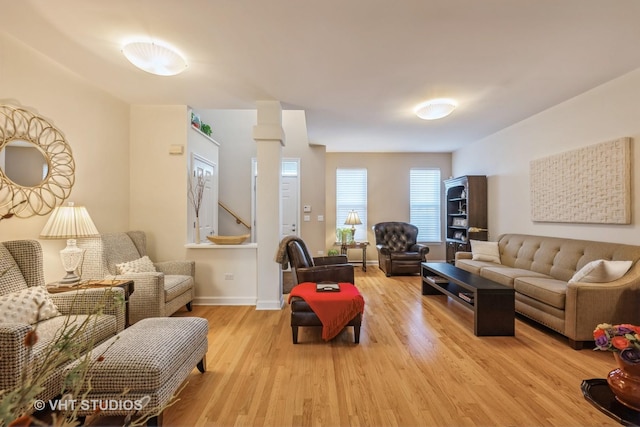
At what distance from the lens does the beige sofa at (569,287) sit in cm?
255

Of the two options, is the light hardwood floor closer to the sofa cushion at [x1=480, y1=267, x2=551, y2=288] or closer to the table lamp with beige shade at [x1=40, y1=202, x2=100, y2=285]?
the sofa cushion at [x1=480, y1=267, x2=551, y2=288]

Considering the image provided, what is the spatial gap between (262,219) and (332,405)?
225cm

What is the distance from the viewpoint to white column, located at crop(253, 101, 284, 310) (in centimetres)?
362

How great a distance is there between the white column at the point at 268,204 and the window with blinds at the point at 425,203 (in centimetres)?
394

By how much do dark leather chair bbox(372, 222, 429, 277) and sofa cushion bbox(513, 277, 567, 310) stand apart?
2.27 m

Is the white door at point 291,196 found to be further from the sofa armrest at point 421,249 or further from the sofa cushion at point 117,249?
the sofa cushion at point 117,249

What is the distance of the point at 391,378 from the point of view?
2.14 meters

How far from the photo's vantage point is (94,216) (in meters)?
3.24

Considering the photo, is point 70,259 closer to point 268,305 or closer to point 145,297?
point 145,297

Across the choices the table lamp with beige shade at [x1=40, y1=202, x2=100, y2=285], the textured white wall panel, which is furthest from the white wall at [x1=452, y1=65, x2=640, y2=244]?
the table lamp with beige shade at [x1=40, y1=202, x2=100, y2=285]

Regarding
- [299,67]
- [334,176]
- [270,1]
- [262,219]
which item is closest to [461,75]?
[299,67]

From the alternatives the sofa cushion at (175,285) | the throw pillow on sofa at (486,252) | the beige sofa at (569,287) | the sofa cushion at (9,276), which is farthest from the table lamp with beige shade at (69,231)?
the throw pillow on sofa at (486,252)

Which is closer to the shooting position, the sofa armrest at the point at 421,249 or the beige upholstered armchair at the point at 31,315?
the beige upholstered armchair at the point at 31,315

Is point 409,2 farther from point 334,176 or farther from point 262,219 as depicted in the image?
point 334,176
